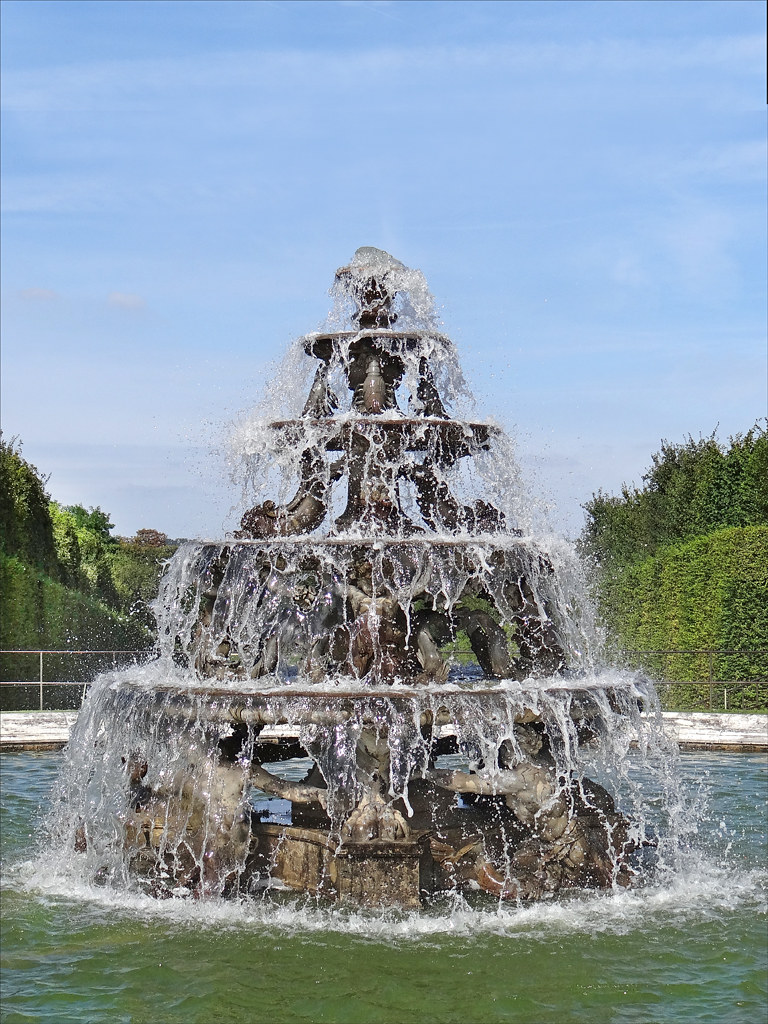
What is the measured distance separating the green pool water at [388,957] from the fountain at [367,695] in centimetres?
35

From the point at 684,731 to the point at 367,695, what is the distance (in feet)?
32.7

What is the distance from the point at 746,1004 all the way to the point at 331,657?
462cm

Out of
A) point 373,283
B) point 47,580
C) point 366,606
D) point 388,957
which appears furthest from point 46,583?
→ point 388,957

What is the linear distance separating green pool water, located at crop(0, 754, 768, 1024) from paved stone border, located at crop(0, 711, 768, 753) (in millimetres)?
7172

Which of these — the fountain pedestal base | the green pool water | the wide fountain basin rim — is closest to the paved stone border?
the green pool water

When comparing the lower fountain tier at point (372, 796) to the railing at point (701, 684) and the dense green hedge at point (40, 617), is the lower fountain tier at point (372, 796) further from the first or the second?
the dense green hedge at point (40, 617)

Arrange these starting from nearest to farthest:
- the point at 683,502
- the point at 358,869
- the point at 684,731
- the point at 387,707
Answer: the point at 358,869, the point at 387,707, the point at 684,731, the point at 683,502

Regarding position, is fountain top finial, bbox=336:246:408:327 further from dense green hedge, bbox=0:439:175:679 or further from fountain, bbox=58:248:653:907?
dense green hedge, bbox=0:439:175:679

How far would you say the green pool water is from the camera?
6.75m

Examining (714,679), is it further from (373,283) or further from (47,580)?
(47,580)

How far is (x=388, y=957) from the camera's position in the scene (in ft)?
24.7

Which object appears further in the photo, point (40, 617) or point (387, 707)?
point (40, 617)

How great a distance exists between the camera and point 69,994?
22.9 feet

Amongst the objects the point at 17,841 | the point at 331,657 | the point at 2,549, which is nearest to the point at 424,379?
the point at 331,657
